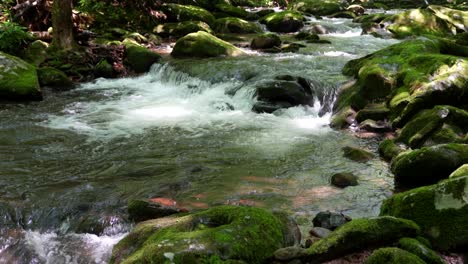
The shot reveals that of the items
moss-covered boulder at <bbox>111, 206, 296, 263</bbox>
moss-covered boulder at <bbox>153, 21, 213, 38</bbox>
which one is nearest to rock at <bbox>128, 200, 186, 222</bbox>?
moss-covered boulder at <bbox>111, 206, 296, 263</bbox>

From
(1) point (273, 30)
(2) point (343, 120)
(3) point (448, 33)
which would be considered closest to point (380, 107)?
(2) point (343, 120)

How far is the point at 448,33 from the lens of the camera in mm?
18625

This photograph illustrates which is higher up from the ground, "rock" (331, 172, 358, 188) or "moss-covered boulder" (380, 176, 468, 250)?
"moss-covered boulder" (380, 176, 468, 250)

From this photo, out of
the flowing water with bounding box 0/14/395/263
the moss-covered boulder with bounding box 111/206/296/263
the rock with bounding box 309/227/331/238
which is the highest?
the moss-covered boulder with bounding box 111/206/296/263

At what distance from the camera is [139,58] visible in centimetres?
1524

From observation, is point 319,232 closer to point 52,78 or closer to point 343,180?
point 343,180

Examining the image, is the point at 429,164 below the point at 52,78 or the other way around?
the other way around

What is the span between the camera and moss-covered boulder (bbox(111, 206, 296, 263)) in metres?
4.02

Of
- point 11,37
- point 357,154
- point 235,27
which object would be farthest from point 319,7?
point 357,154

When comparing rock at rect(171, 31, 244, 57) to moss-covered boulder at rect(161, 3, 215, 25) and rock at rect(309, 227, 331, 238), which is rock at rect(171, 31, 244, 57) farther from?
rock at rect(309, 227, 331, 238)

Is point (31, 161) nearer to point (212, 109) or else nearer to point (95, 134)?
point (95, 134)

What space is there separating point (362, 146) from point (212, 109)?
4.33 metres

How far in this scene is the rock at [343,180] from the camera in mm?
6619

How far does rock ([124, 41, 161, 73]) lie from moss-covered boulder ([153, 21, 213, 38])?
482cm
